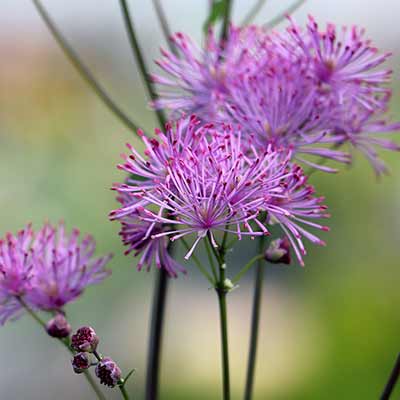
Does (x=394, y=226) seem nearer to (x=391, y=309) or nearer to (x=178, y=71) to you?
(x=391, y=309)

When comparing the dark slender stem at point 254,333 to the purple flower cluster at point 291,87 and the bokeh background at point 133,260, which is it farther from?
the bokeh background at point 133,260

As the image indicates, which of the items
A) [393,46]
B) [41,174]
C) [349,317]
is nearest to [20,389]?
[41,174]

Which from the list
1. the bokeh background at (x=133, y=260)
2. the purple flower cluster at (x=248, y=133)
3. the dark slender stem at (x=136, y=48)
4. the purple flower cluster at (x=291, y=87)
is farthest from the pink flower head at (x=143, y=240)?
the bokeh background at (x=133, y=260)

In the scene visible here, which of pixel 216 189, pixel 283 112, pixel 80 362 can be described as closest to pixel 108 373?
pixel 80 362

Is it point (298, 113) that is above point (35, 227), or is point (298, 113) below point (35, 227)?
above

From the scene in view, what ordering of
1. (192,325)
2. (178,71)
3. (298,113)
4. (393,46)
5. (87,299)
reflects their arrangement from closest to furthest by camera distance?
(298,113) < (178,71) < (192,325) < (87,299) < (393,46)

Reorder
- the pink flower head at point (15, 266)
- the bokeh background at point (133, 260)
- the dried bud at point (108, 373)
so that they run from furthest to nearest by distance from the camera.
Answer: the bokeh background at point (133, 260) < the pink flower head at point (15, 266) < the dried bud at point (108, 373)

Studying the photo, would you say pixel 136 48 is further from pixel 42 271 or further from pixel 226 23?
pixel 42 271

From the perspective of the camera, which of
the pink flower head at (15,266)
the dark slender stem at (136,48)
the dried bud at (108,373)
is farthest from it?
the dark slender stem at (136,48)
